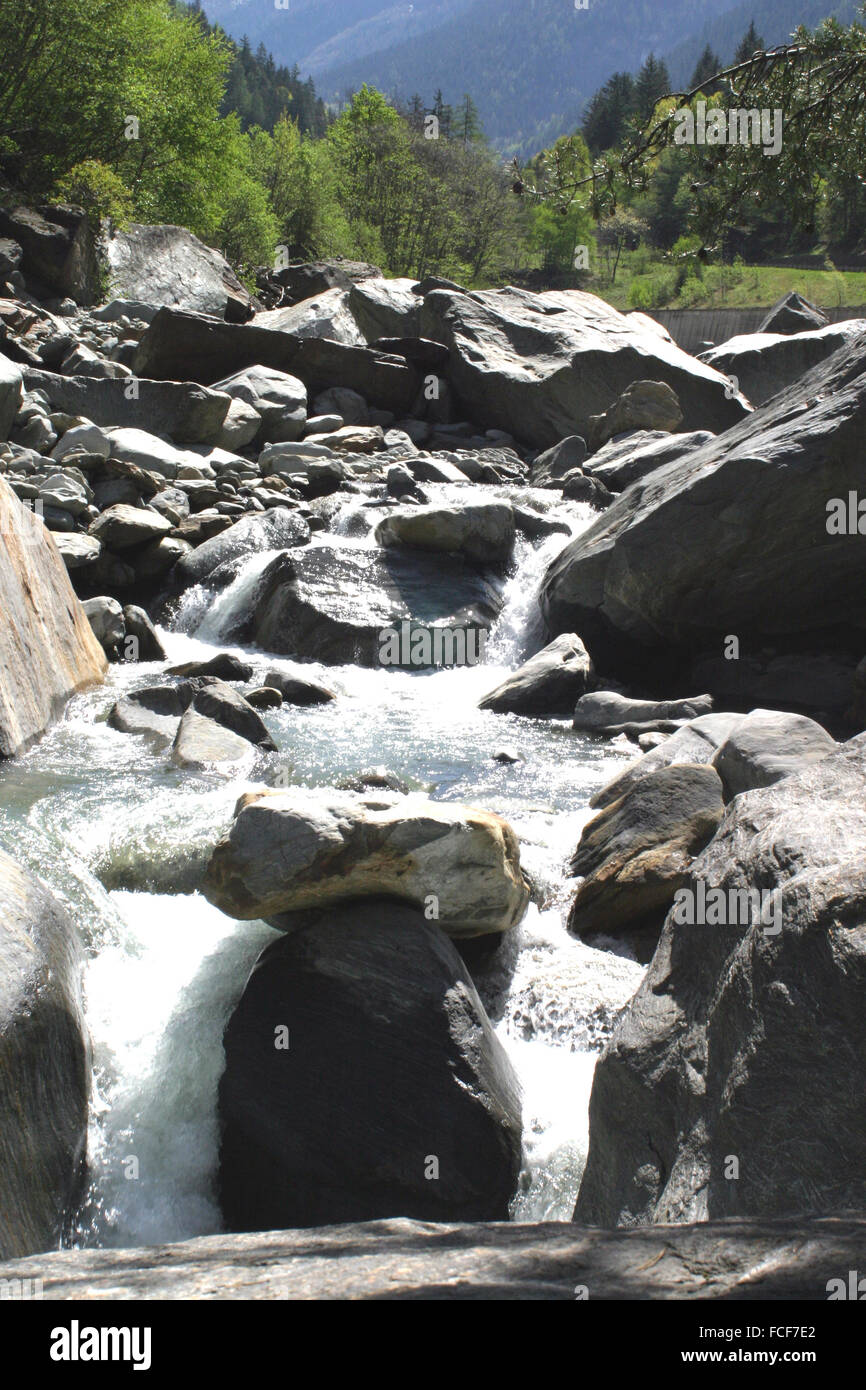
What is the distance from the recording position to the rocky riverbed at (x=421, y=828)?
3238 mm

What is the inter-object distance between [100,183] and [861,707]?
952 inches

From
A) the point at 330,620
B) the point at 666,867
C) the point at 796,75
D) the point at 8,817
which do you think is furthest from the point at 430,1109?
the point at 330,620

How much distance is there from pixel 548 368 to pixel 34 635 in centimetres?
1478

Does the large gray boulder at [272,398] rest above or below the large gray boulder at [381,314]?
below

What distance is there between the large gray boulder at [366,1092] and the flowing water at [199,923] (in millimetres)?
188

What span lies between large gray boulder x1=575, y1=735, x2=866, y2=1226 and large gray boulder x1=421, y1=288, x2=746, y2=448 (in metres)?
17.1

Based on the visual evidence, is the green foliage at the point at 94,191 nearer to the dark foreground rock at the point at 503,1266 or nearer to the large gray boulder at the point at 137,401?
the large gray boulder at the point at 137,401

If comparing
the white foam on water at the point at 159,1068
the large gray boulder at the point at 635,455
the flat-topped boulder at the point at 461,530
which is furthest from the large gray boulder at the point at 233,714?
the large gray boulder at the point at 635,455

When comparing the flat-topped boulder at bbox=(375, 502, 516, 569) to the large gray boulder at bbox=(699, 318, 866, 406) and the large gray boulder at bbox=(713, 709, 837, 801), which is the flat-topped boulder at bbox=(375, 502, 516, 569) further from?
the large gray boulder at bbox=(699, 318, 866, 406)

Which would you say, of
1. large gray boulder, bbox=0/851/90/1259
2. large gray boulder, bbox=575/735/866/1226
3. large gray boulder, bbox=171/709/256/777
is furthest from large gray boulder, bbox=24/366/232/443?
large gray boulder, bbox=575/735/866/1226

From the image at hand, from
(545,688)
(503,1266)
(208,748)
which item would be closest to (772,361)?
(545,688)

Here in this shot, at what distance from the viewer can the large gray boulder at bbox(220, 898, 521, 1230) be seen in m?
4.18

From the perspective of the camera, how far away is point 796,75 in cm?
595
